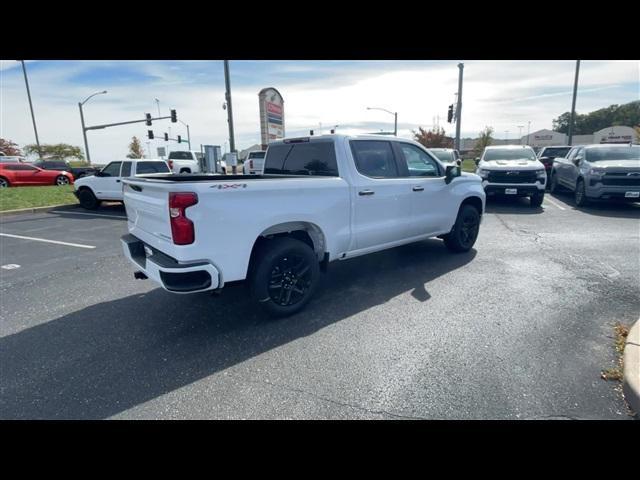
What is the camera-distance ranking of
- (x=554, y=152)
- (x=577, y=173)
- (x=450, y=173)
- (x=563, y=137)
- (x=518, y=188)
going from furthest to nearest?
(x=563, y=137) → (x=554, y=152) → (x=577, y=173) → (x=518, y=188) → (x=450, y=173)

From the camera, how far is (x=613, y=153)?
1048 centimetres

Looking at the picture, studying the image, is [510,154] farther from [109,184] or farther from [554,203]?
[109,184]

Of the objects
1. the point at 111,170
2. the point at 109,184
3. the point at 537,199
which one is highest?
the point at 111,170

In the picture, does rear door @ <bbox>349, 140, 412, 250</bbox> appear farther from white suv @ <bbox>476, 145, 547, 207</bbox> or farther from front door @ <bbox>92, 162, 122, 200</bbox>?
front door @ <bbox>92, 162, 122, 200</bbox>

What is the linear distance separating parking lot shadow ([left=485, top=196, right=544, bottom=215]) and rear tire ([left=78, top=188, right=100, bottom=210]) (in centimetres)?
1299

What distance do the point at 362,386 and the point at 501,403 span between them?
988mm

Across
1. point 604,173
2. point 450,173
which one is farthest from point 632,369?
point 604,173

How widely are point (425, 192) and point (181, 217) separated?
3.64 m

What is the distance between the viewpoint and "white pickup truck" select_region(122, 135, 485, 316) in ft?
9.95
